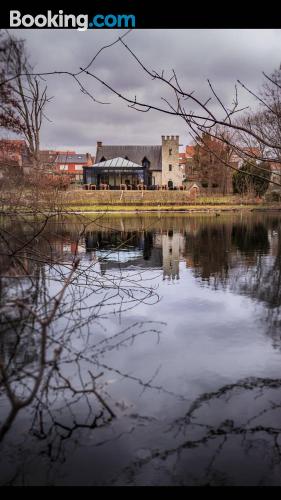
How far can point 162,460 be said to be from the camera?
11.1 feet

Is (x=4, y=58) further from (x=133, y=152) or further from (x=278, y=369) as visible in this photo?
(x=133, y=152)

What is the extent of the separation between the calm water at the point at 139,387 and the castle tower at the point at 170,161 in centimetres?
5780

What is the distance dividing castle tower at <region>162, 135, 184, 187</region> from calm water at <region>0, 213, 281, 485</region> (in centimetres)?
5780

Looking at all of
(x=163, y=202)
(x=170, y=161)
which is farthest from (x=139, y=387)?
(x=170, y=161)

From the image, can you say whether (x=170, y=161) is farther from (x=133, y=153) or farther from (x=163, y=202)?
(x=163, y=202)

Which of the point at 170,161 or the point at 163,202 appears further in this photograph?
the point at 170,161

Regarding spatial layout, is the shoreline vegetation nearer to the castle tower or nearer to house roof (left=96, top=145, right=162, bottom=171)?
the castle tower

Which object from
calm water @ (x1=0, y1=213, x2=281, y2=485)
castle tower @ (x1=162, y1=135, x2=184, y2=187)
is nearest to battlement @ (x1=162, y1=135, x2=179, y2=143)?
castle tower @ (x1=162, y1=135, x2=184, y2=187)

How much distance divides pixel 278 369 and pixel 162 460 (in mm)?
2237

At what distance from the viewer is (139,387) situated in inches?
182

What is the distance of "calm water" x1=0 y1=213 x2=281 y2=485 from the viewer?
10.7ft

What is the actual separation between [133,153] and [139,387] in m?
65.4
